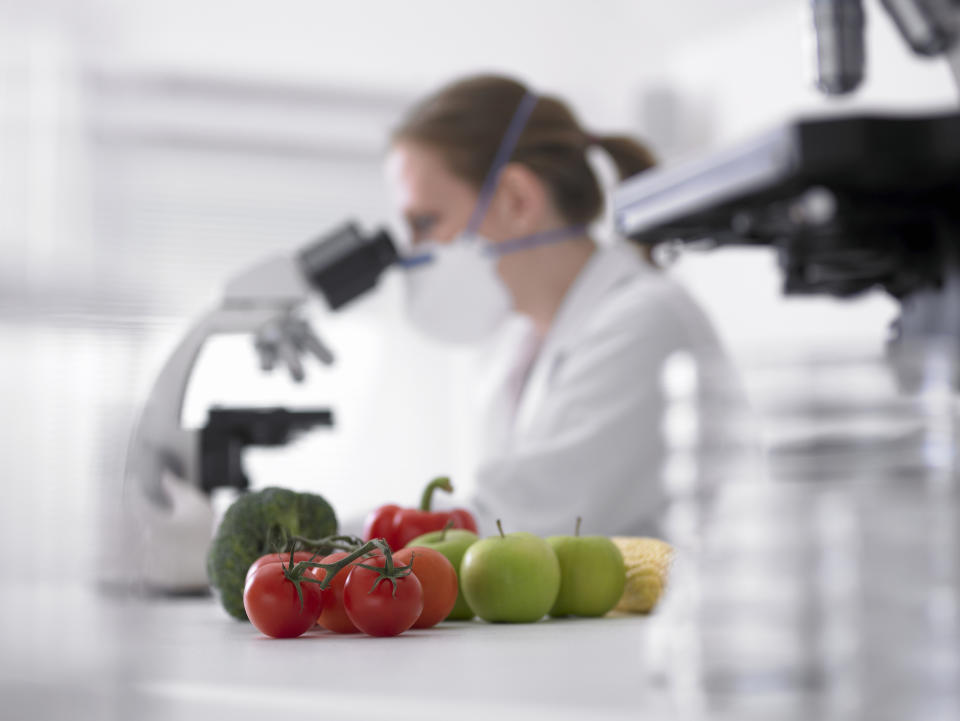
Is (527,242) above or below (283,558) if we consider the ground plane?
above

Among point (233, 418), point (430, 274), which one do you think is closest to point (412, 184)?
point (430, 274)

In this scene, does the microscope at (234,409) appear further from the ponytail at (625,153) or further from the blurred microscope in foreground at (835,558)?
the blurred microscope in foreground at (835,558)

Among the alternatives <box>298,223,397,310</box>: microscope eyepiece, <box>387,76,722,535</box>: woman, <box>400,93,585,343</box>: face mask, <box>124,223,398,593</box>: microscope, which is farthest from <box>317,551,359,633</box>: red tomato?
<box>400,93,585,343</box>: face mask

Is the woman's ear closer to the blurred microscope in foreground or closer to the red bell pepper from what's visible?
the red bell pepper

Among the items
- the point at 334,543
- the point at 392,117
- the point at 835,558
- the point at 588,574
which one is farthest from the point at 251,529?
the point at 392,117

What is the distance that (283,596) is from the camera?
0.71 m

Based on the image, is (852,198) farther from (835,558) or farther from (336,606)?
(336,606)

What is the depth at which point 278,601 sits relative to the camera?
71 centimetres

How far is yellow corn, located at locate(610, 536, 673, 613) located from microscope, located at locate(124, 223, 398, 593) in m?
0.39

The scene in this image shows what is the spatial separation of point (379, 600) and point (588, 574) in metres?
0.18

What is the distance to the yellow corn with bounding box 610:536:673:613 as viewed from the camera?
83cm

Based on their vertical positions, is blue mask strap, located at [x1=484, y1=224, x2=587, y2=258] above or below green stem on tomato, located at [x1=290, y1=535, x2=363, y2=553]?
above

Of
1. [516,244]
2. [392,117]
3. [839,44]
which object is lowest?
[839,44]

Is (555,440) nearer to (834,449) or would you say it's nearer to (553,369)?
(553,369)
